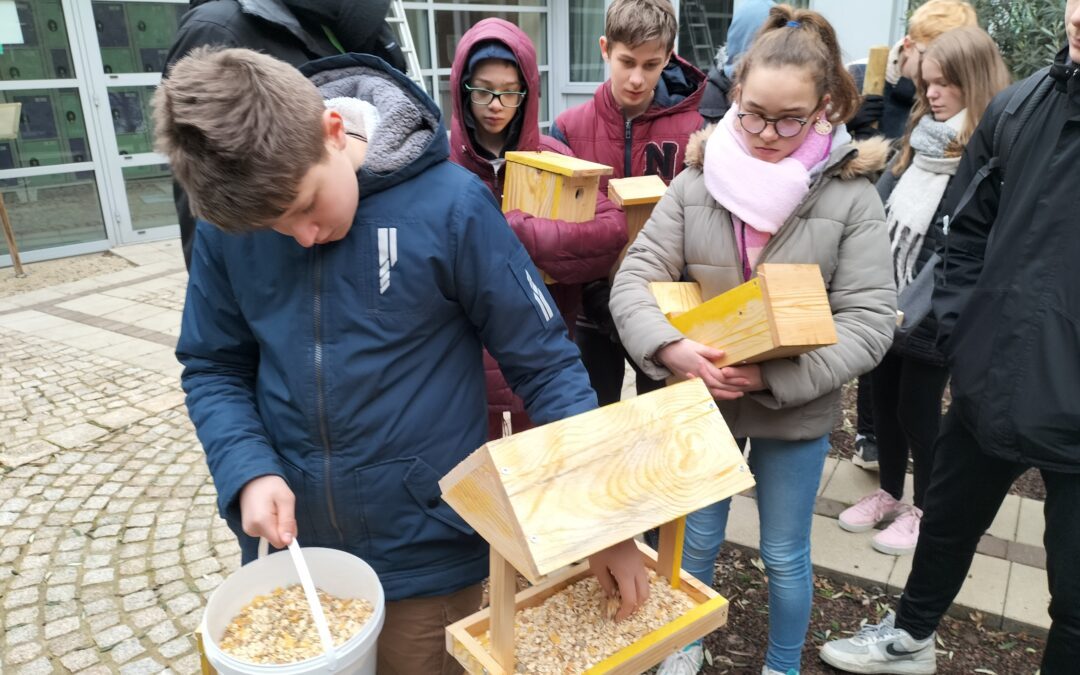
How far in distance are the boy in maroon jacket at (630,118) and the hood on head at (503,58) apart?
1.12 feet

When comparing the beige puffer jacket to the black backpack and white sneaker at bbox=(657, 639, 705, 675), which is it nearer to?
the black backpack

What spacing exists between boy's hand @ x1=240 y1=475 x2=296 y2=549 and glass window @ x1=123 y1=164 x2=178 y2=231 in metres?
8.53

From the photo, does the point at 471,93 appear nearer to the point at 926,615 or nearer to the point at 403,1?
the point at 926,615

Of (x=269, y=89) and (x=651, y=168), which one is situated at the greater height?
(x=269, y=89)

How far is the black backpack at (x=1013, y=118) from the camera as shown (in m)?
2.07

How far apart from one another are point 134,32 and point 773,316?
903 centimetres

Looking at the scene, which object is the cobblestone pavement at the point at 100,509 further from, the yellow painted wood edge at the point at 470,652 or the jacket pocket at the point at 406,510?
the yellow painted wood edge at the point at 470,652

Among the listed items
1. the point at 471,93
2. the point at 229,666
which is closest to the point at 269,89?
the point at 229,666

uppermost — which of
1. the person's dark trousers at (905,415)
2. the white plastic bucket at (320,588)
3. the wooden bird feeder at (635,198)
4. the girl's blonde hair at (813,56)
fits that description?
the girl's blonde hair at (813,56)

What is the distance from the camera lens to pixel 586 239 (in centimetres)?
248

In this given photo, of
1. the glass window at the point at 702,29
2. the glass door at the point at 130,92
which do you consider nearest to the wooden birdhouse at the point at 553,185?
the glass door at the point at 130,92

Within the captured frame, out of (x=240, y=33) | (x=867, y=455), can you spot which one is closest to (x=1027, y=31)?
(x=867, y=455)

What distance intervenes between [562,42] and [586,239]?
9852 millimetres

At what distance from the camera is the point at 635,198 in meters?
2.47
